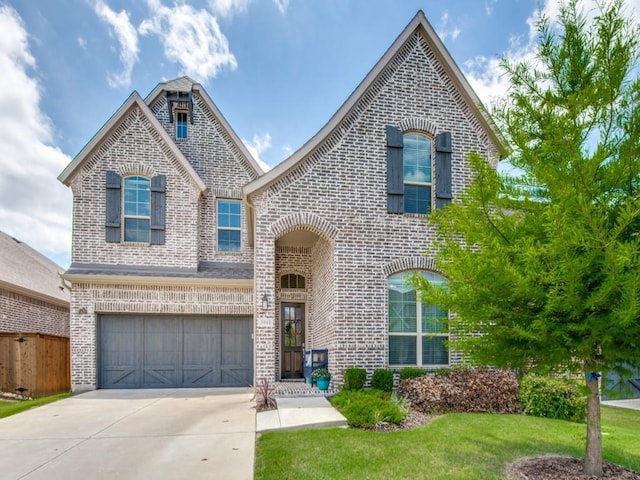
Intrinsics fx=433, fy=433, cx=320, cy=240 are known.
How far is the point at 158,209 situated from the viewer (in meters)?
14.0

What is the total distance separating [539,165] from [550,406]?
6.12 metres

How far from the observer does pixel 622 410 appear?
34.0 ft

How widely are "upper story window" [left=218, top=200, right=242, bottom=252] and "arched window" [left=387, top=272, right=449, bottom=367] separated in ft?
22.2

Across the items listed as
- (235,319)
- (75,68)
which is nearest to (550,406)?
(235,319)

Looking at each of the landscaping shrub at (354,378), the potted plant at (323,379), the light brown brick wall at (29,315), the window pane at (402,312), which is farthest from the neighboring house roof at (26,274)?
the window pane at (402,312)

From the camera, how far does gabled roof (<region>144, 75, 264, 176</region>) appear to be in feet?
52.1

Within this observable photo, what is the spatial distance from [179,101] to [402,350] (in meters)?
12.0

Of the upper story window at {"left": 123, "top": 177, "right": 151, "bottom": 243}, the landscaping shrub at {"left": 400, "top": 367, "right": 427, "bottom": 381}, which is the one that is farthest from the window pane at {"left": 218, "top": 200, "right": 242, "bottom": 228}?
the landscaping shrub at {"left": 400, "top": 367, "right": 427, "bottom": 381}

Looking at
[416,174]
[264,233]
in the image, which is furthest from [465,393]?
[264,233]

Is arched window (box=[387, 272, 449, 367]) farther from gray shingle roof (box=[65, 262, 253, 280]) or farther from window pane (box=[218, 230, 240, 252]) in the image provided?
window pane (box=[218, 230, 240, 252])

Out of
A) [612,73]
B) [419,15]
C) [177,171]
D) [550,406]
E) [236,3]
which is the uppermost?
[236,3]

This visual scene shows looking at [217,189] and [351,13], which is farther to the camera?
[217,189]

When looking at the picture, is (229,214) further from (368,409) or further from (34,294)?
(368,409)

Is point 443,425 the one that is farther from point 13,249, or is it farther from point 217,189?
point 13,249
